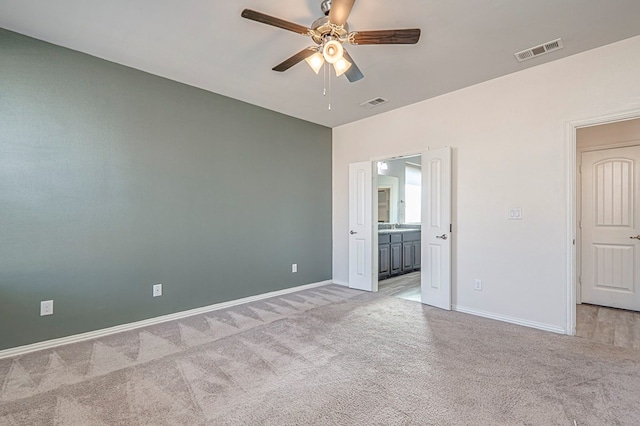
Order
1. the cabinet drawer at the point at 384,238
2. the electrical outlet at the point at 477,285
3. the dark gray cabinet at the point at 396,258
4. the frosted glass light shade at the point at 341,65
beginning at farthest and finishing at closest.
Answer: the dark gray cabinet at the point at 396,258
the cabinet drawer at the point at 384,238
the electrical outlet at the point at 477,285
the frosted glass light shade at the point at 341,65

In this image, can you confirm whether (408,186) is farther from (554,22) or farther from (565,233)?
(554,22)

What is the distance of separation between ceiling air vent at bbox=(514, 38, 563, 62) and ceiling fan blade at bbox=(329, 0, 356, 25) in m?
1.98

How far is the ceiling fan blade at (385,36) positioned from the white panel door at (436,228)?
2007mm

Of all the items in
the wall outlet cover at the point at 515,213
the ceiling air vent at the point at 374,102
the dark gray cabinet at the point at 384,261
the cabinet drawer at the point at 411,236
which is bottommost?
the dark gray cabinet at the point at 384,261

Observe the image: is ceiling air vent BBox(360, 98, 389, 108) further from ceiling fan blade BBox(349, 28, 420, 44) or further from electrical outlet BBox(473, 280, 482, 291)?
electrical outlet BBox(473, 280, 482, 291)

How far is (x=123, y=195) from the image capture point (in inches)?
123

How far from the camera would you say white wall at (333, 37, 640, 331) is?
9.34 ft

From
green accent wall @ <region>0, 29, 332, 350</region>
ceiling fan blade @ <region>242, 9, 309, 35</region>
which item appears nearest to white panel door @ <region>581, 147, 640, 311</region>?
green accent wall @ <region>0, 29, 332, 350</region>

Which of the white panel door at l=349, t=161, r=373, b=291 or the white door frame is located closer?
the white door frame

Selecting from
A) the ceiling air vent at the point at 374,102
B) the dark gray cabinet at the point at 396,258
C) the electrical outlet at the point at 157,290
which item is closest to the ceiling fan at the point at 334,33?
the ceiling air vent at the point at 374,102

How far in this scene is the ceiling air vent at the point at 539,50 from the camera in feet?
8.87

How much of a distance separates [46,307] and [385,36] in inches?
142

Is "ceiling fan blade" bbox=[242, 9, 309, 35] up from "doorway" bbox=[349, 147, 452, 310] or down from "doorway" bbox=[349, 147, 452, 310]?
up

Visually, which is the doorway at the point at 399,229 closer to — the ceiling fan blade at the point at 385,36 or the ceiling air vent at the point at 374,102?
the ceiling air vent at the point at 374,102
